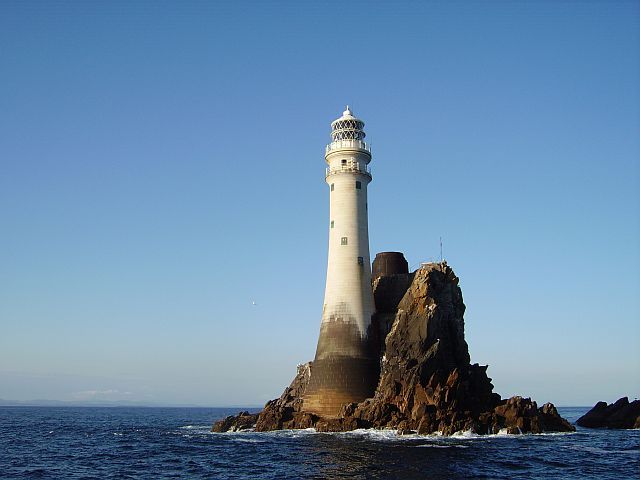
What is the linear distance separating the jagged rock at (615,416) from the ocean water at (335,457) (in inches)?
453

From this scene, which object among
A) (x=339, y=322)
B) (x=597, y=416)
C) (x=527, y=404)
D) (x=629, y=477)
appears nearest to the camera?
(x=629, y=477)

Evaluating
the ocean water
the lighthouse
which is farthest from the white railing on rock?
the ocean water

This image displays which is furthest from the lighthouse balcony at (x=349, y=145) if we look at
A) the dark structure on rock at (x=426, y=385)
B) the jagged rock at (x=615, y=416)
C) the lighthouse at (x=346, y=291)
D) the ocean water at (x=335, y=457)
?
the jagged rock at (x=615, y=416)

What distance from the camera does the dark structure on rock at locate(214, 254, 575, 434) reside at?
54.8 m

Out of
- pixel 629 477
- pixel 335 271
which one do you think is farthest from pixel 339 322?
pixel 629 477

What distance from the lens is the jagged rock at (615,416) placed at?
68.8 m

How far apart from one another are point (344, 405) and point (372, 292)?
1220cm

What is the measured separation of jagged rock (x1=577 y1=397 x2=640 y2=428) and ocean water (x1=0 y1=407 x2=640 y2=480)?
37.8 feet

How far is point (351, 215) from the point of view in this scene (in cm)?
6500

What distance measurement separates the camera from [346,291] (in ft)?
208

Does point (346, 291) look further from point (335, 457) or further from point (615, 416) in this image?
point (615, 416)

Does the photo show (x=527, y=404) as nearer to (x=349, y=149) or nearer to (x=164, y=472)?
(x=349, y=149)

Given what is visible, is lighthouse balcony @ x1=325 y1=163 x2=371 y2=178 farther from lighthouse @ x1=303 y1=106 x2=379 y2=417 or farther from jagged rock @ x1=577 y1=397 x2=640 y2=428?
jagged rock @ x1=577 y1=397 x2=640 y2=428

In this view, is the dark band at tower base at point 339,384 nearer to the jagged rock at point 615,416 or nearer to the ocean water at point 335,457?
the ocean water at point 335,457
